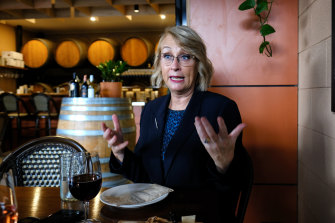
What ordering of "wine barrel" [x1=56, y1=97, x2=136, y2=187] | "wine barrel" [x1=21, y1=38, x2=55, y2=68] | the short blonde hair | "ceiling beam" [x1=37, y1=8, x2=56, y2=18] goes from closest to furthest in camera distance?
the short blonde hair, "wine barrel" [x1=56, y1=97, x2=136, y2=187], "ceiling beam" [x1=37, y1=8, x2=56, y2=18], "wine barrel" [x1=21, y1=38, x2=55, y2=68]

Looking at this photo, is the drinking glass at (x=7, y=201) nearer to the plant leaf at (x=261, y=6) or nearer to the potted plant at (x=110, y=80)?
the plant leaf at (x=261, y=6)

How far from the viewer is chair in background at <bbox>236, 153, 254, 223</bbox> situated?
1.11m

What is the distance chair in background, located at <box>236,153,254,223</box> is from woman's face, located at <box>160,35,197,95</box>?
528 mm

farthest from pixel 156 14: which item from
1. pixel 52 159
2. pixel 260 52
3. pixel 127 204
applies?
pixel 127 204

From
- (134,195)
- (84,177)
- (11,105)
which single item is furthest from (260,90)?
(11,105)

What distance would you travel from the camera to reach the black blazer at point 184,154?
1373 millimetres

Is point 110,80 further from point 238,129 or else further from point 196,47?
point 238,129

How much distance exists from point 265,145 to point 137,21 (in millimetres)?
6899

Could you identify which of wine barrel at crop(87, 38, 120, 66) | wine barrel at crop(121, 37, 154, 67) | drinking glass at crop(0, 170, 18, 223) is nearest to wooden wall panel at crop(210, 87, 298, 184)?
drinking glass at crop(0, 170, 18, 223)

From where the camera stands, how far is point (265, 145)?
2.00 meters

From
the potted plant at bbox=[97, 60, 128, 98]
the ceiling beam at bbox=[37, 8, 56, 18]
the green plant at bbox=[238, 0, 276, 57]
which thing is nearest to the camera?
the green plant at bbox=[238, 0, 276, 57]

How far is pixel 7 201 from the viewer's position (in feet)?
1.77

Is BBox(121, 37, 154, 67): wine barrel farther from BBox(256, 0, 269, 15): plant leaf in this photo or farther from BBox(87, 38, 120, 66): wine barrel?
BBox(256, 0, 269, 15): plant leaf

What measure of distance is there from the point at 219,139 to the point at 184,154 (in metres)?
0.41
